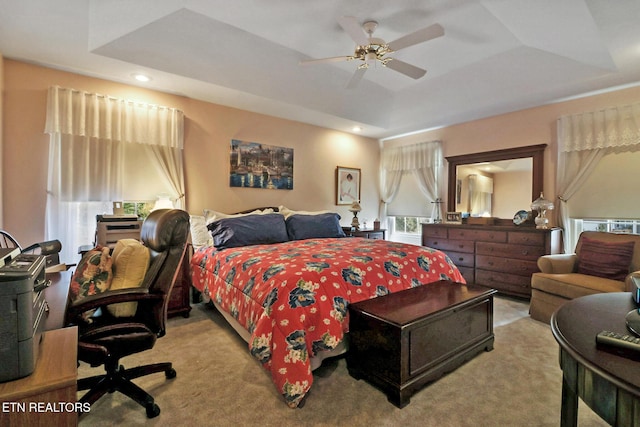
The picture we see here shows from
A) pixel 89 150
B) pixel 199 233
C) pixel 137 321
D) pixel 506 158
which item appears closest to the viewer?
pixel 137 321

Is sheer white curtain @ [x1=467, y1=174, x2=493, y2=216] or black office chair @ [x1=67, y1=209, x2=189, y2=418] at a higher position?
sheer white curtain @ [x1=467, y1=174, x2=493, y2=216]

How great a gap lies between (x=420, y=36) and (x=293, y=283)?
222cm

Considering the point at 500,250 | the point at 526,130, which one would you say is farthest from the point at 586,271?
the point at 526,130

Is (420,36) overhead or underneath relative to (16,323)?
overhead

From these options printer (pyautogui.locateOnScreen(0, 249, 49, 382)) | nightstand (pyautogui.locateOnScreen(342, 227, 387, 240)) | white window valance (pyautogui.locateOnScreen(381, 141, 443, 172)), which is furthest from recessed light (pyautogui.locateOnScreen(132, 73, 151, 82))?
white window valance (pyautogui.locateOnScreen(381, 141, 443, 172))

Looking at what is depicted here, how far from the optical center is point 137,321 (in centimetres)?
181

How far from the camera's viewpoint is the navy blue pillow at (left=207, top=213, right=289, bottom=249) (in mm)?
3305

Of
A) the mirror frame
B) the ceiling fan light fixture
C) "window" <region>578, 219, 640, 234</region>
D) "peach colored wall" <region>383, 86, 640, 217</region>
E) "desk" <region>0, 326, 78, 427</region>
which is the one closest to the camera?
"desk" <region>0, 326, 78, 427</region>

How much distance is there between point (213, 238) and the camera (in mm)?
3438

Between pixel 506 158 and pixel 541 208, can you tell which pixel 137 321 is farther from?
pixel 506 158

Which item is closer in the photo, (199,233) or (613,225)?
(613,225)

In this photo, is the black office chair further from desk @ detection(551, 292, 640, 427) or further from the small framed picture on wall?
the small framed picture on wall

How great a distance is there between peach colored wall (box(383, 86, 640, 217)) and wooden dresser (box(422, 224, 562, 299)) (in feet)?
2.61

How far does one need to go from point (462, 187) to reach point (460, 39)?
2.45 metres
